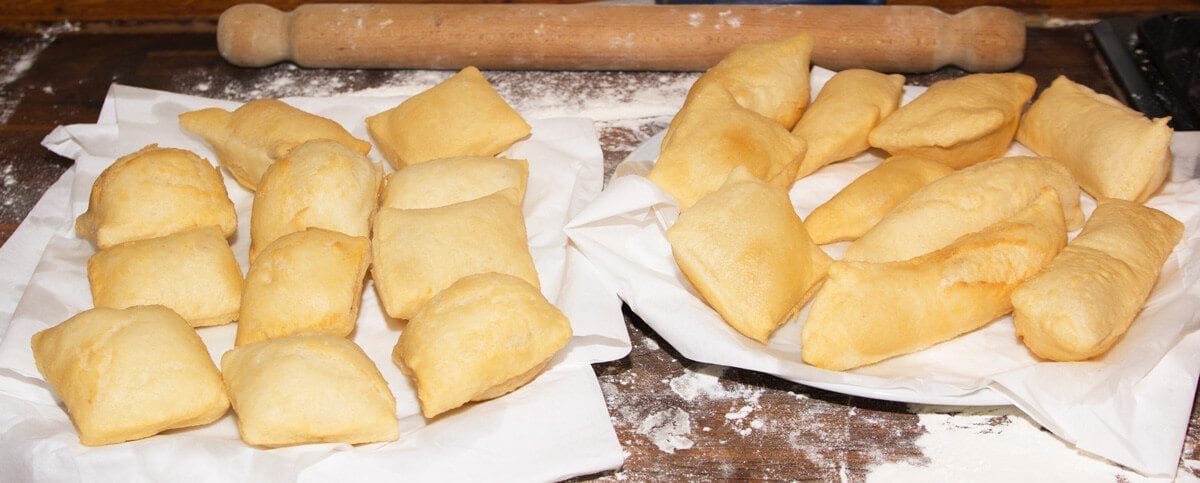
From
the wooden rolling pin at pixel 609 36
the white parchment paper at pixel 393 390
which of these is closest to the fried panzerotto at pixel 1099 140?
the wooden rolling pin at pixel 609 36

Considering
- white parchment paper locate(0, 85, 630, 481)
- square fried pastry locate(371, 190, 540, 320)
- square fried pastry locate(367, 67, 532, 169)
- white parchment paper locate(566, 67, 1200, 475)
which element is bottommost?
white parchment paper locate(0, 85, 630, 481)

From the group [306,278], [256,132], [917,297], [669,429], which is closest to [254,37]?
[256,132]

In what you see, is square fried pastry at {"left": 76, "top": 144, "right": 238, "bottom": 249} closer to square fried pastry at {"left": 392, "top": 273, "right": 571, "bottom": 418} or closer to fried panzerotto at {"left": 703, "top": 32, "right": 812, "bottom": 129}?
square fried pastry at {"left": 392, "top": 273, "right": 571, "bottom": 418}

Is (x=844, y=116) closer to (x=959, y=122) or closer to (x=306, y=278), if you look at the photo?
(x=959, y=122)

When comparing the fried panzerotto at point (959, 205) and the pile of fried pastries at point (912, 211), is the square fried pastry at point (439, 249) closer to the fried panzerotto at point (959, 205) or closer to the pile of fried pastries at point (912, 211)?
the pile of fried pastries at point (912, 211)

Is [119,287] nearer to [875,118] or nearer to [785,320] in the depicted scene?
[785,320]

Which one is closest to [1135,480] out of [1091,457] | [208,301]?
[1091,457]

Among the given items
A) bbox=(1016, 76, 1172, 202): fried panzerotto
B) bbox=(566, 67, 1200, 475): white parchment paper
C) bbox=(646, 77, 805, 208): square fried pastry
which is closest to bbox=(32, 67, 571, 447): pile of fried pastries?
bbox=(566, 67, 1200, 475): white parchment paper
